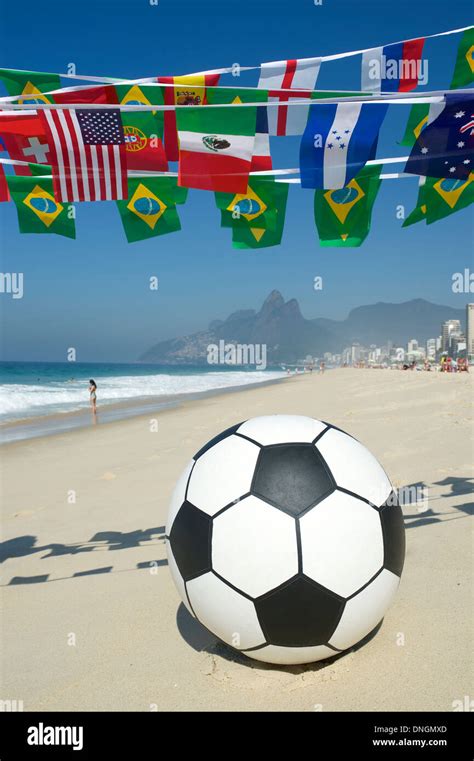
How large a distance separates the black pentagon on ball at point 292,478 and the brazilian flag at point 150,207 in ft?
10.2

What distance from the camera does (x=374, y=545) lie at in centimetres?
261

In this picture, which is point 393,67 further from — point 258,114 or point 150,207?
point 150,207

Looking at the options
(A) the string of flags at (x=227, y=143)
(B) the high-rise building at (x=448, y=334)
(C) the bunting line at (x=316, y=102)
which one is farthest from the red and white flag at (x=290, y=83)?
(B) the high-rise building at (x=448, y=334)

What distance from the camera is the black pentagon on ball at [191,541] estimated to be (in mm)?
2648

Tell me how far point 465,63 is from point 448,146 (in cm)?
80

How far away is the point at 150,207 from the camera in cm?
498

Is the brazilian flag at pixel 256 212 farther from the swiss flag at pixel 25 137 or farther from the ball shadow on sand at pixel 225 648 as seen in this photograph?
the ball shadow on sand at pixel 225 648

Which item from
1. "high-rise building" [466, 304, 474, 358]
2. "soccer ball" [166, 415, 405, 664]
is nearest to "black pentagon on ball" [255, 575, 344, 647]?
"soccer ball" [166, 415, 405, 664]

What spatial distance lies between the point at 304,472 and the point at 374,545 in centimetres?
52

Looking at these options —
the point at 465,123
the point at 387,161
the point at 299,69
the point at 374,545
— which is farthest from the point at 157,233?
the point at 374,545

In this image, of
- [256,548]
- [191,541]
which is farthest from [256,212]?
[256,548]

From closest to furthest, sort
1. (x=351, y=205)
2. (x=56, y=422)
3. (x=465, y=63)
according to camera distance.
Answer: (x=465, y=63)
(x=351, y=205)
(x=56, y=422)

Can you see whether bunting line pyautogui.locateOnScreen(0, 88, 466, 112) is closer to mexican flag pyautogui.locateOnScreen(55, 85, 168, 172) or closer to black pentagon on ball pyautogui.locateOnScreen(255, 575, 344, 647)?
mexican flag pyautogui.locateOnScreen(55, 85, 168, 172)

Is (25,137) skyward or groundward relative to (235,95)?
groundward
